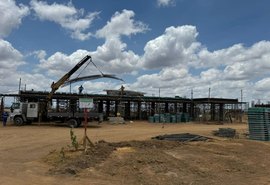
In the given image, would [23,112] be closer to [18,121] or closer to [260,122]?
[18,121]

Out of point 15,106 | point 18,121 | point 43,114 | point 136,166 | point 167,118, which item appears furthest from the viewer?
point 167,118

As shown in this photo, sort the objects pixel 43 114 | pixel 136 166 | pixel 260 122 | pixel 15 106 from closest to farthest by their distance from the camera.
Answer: pixel 136 166 → pixel 260 122 → pixel 15 106 → pixel 43 114

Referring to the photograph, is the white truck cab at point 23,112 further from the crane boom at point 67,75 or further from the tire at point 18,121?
the crane boom at point 67,75

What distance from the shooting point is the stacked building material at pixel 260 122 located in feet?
77.4

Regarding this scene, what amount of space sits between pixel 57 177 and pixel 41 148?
7580 mm

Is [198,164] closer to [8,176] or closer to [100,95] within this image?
[8,176]

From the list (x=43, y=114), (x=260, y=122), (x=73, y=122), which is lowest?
(x=73, y=122)

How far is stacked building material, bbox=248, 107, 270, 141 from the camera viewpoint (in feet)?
77.4

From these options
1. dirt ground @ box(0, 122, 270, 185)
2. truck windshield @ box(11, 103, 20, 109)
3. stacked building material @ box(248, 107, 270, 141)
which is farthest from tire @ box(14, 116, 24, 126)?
stacked building material @ box(248, 107, 270, 141)

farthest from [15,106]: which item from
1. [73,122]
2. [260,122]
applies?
[260,122]

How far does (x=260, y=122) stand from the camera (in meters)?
23.8

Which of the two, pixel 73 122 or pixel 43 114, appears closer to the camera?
pixel 73 122

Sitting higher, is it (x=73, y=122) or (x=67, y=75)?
(x=67, y=75)

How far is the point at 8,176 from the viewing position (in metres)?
11.1
